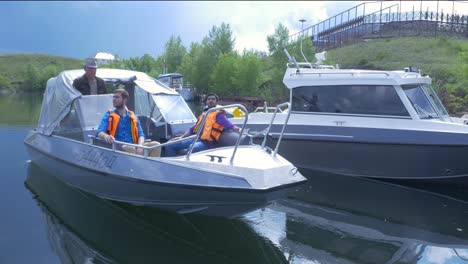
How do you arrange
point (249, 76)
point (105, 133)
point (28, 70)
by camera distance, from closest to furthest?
point (105, 133)
point (249, 76)
point (28, 70)

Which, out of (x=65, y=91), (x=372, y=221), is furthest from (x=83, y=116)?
(x=372, y=221)

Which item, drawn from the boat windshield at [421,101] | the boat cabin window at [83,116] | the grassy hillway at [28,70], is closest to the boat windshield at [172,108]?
the boat cabin window at [83,116]

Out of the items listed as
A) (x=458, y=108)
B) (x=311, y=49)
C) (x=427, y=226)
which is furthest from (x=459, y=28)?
(x=427, y=226)

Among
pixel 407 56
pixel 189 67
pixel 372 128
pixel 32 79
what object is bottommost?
pixel 372 128

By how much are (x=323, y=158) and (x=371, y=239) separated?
13.2 feet

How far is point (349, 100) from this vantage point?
34.9ft

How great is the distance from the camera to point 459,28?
36906 millimetres

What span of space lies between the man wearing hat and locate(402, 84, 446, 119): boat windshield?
267 inches

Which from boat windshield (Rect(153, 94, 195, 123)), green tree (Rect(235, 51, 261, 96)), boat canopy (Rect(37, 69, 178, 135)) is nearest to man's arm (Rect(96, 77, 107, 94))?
boat canopy (Rect(37, 69, 178, 135))

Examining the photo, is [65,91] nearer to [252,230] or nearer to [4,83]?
[252,230]

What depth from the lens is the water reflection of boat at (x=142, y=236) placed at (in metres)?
6.23

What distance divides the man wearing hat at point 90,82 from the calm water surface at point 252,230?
2.13m

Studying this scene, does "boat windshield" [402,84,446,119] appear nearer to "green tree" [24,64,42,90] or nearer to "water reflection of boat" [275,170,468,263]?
"water reflection of boat" [275,170,468,263]

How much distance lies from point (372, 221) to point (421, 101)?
152 inches
